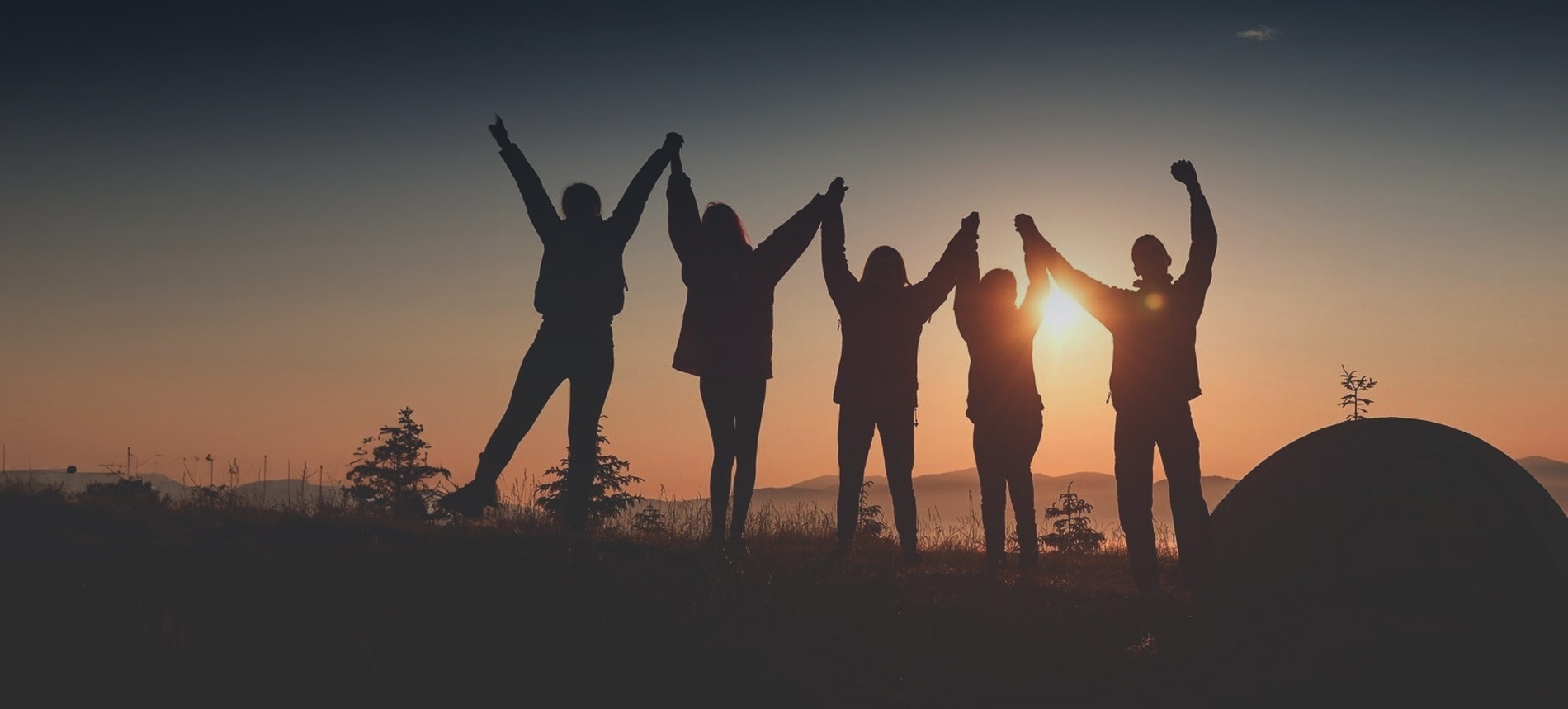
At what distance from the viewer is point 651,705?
21.2ft

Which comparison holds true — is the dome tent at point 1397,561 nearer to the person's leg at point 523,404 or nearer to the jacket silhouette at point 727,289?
the jacket silhouette at point 727,289

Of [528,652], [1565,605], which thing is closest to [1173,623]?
[1565,605]

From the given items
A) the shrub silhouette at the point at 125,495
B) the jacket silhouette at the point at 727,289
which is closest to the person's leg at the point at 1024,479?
the jacket silhouette at the point at 727,289

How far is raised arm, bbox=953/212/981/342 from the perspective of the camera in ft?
34.8

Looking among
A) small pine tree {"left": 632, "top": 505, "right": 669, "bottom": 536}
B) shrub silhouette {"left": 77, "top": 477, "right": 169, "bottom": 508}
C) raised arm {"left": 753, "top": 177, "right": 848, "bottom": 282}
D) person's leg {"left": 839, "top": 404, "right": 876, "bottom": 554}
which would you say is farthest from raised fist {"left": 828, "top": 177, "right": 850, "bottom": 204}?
shrub silhouette {"left": 77, "top": 477, "right": 169, "bottom": 508}

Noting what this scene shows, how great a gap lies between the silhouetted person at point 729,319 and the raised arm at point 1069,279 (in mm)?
1932

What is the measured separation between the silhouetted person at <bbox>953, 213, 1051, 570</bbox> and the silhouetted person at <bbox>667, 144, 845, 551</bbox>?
5.60ft

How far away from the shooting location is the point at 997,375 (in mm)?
10578

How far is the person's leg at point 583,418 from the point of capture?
10055 millimetres

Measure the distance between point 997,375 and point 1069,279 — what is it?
115 cm

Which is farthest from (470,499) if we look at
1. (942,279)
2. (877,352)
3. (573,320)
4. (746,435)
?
(942,279)

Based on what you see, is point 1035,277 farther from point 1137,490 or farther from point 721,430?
point 721,430

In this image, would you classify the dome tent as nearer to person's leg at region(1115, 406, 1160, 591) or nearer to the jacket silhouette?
person's leg at region(1115, 406, 1160, 591)

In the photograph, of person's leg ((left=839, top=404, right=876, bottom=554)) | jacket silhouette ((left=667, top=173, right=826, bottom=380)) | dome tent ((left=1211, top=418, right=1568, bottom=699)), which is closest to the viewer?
dome tent ((left=1211, top=418, right=1568, bottom=699))
